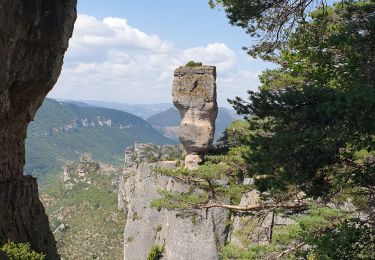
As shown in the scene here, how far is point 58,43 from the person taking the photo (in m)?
14.0

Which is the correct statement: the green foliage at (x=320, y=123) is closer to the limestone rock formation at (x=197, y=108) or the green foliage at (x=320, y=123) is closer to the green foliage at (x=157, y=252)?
the limestone rock formation at (x=197, y=108)

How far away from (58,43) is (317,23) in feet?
27.6

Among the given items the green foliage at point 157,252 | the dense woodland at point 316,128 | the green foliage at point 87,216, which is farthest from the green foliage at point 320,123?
the green foliage at point 87,216

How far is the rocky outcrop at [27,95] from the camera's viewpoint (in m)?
12.5

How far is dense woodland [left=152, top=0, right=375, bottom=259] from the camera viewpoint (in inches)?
304

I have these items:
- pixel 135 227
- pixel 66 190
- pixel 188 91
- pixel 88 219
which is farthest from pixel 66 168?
pixel 188 91

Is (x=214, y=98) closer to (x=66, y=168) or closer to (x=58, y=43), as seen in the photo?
(x=58, y=43)

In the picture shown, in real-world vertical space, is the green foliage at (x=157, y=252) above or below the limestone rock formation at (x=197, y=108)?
below

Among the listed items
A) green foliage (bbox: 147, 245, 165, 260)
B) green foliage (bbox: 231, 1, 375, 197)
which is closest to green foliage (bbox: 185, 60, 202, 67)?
green foliage (bbox: 147, 245, 165, 260)

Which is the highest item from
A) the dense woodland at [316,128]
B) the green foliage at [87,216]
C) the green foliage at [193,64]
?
the green foliage at [193,64]

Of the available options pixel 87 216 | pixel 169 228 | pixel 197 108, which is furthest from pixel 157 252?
pixel 87 216

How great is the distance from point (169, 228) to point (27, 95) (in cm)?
1820

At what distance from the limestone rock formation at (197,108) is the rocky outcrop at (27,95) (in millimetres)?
14900

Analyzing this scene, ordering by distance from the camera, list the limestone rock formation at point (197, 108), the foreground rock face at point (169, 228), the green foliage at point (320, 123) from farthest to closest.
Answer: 1. the limestone rock formation at point (197, 108)
2. the foreground rock face at point (169, 228)
3. the green foliage at point (320, 123)
